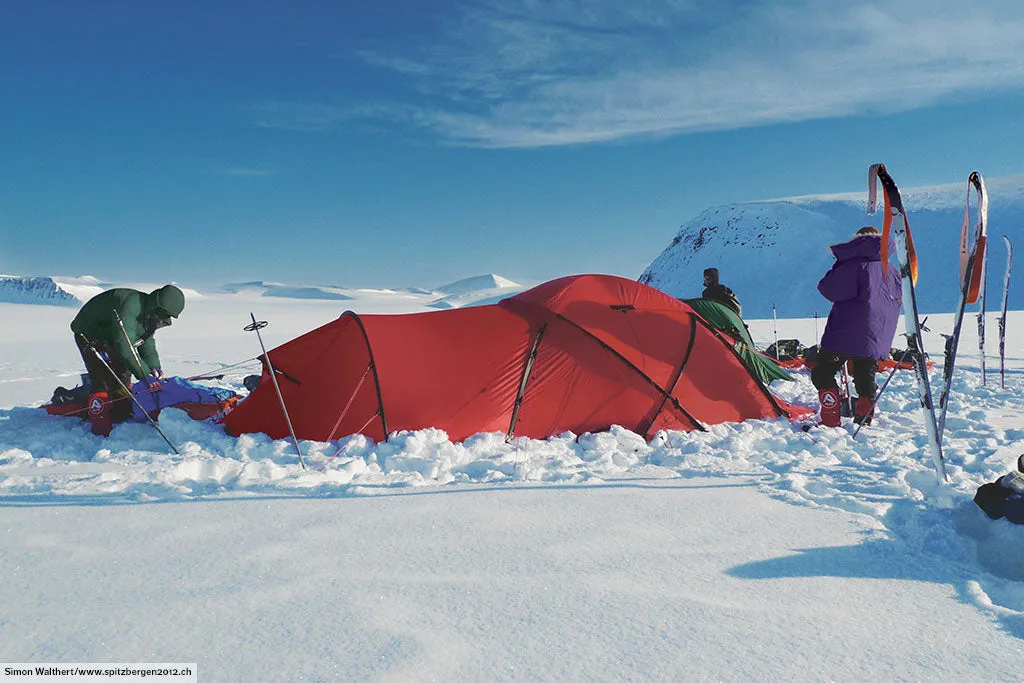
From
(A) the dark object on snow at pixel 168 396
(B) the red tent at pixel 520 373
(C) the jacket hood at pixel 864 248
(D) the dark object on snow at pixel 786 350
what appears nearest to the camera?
(B) the red tent at pixel 520 373

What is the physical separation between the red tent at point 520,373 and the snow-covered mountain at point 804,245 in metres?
47.1

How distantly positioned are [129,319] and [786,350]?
9921 mm

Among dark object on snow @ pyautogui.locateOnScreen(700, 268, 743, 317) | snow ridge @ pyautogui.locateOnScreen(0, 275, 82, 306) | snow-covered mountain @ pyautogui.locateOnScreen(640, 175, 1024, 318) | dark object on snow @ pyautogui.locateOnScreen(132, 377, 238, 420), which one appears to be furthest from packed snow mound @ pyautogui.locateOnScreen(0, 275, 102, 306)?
dark object on snow @ pyautogui.locateOnScreen(700, 268, 743, 317)

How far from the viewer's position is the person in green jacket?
237 inches

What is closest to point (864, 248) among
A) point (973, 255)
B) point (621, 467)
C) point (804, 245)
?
point (973, 255)

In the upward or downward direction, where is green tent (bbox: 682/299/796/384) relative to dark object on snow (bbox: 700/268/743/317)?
downward

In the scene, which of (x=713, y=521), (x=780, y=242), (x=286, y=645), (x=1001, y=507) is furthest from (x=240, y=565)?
(x=780, y=242)

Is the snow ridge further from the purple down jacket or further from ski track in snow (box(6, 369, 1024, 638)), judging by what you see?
the purple down jacket

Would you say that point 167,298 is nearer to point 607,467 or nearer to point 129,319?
point 129,319

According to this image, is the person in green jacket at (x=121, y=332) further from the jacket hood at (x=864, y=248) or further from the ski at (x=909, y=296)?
the jacket hood at (x=864, y=248)

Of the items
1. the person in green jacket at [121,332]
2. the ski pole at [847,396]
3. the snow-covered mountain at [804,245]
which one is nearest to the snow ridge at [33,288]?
the snow-covered mountain at [804,245]

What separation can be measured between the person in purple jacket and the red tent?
2.21ft

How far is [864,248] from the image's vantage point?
222 inches

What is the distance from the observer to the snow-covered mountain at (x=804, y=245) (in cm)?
5603
